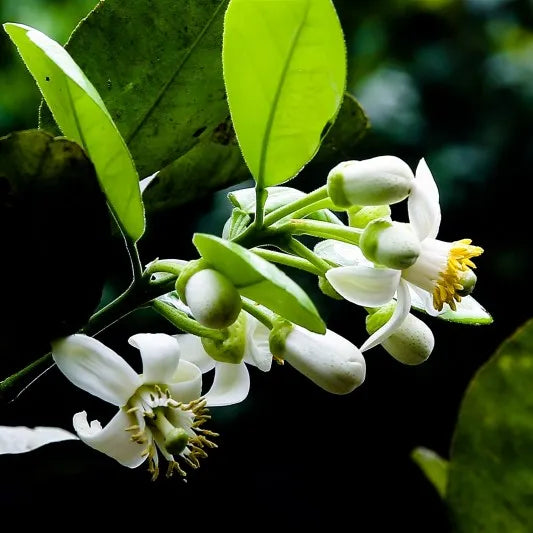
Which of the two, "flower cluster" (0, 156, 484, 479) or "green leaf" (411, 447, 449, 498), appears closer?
"flower cluster" (0, 156, 484, 479)

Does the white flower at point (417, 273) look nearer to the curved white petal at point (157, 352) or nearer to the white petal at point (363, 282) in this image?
the white petal at point (363, 282)

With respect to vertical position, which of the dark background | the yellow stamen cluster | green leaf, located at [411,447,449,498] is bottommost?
the dark background

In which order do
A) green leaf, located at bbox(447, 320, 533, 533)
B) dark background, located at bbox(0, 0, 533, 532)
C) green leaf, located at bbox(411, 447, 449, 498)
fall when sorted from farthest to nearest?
1. dark background, located at bbox(0, 0, 533, 532)
2. green leaf, located at bbox(411, 447, 449, 498)
3. green leaf, located at bbox(447, 320, 533, 533)

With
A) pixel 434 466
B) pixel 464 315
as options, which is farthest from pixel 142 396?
pixel 434 466

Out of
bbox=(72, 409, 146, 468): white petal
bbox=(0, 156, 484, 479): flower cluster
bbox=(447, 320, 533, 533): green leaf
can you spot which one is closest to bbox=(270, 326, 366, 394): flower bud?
bbox=(0, 156, 484, 479): flower cluster

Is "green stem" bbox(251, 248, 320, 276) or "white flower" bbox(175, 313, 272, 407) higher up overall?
"green stem" bbox(251, 248, 320, 276)

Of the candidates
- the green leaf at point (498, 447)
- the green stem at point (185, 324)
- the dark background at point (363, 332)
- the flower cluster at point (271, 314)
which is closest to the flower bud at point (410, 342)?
the flower cluster at point (271, 314)

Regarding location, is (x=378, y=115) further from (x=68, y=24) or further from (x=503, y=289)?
(x=68, y=24)

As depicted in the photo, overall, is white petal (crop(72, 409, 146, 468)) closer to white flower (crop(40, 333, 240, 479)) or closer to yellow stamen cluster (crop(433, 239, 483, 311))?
white flower (crop(40, 333, 240, 479))
